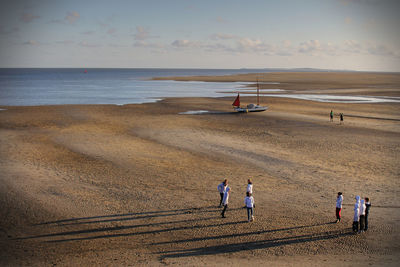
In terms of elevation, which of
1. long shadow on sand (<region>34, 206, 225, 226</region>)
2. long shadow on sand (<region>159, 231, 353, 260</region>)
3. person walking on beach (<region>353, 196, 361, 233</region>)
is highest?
person walking on beach (<region>353, 196, 361, 233</region>)

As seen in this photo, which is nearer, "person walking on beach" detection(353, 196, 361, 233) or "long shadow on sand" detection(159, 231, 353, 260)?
"long shadow on sand" detection(159, 231, 353, 260)

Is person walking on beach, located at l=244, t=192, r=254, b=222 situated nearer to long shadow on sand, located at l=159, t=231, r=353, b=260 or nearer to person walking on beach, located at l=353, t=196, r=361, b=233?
long shadow on sand, located at l=159, t=231, r=353, b=260

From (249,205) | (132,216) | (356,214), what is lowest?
(132,216)

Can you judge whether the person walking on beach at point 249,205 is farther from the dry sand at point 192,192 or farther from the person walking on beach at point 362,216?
the person walking on beach at point 362,216

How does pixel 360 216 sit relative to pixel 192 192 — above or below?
above

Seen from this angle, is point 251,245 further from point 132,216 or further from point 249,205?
point 132,216

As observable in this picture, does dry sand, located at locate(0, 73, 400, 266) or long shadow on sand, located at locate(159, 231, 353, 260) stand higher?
dry sand, located at locate(0, 73, 400, 266)

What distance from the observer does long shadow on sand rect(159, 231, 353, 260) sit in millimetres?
12141

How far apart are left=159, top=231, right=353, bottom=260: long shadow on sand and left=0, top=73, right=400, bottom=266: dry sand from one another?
67mm

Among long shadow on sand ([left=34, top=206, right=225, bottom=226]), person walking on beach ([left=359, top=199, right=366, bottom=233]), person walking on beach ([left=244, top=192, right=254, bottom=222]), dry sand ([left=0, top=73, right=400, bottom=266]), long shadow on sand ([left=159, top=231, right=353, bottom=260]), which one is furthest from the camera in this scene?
long shadow on sand ([left=34, top=206, right=225, bottom=226])

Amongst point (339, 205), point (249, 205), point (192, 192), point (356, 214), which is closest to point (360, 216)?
point (356, 214)

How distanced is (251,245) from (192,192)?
5773 millimetres

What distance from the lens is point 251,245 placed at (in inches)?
497

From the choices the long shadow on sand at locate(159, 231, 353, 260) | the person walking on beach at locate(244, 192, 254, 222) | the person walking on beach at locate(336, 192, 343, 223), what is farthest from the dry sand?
the person walking on beach at locate(336, 192, 343, 223)
